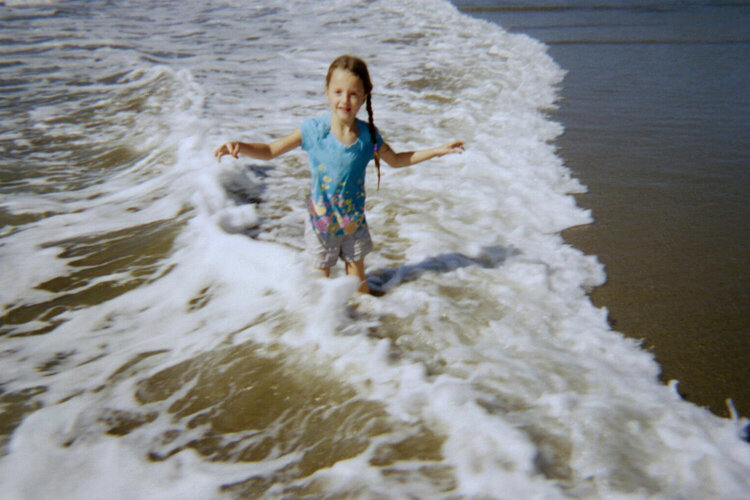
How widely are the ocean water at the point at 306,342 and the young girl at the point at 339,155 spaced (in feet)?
1.16

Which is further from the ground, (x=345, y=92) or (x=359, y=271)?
(x=345, y=92)

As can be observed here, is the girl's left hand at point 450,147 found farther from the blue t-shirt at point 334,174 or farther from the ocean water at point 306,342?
the ocean water at point 306,342

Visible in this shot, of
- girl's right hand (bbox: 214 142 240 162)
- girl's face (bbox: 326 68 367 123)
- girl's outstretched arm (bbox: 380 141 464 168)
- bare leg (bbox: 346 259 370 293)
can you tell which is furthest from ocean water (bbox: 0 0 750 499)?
girl's face (bbox: 326 68 367 123)

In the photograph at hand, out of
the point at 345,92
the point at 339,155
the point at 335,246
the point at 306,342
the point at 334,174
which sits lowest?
the point at 306,342

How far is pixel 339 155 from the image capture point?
118 inches

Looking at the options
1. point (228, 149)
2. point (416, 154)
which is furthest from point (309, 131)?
point (416, 154)

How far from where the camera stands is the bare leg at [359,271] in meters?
3.31

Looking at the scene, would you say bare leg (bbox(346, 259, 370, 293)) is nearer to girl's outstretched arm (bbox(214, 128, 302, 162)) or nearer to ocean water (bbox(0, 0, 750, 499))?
ocean water (bbox(0, 0, 750, 499))

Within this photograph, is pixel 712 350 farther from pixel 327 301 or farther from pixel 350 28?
pixel 350 28

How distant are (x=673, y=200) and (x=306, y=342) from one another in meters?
3.39

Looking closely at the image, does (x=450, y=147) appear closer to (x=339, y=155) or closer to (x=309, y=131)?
(x=339, y=155)

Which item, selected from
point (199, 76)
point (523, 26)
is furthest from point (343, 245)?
point (523, 26)

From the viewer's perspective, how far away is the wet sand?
286 centimetres

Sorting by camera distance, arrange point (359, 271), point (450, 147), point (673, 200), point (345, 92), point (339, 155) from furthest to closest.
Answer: point (673, 200)
point (359, 271)
point (450, 147)
point (339, 155)
point (345, 92)
